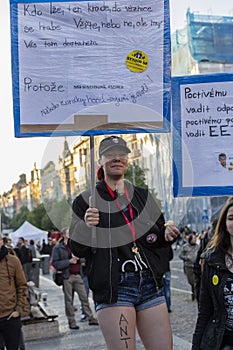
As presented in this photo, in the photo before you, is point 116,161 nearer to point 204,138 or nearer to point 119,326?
point 204,138

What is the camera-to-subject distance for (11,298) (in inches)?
253

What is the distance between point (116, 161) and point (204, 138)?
847mm

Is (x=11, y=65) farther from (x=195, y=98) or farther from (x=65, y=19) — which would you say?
(x=195, y=98)

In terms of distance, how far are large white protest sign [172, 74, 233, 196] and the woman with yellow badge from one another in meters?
0.46

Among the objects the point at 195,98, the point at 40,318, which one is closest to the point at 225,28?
the point at 40,318

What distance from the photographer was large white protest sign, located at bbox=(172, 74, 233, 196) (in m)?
4.64

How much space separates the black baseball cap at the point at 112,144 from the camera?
4109 millimetres

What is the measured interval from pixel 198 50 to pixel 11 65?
138 feet

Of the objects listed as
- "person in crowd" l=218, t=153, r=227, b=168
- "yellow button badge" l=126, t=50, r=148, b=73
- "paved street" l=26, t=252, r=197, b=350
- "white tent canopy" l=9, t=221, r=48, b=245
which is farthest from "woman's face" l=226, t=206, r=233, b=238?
"white tent canopy" l=9, t=221, r=48, b=245

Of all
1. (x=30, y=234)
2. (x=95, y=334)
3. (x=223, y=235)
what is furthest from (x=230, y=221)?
(x=30, y=234)

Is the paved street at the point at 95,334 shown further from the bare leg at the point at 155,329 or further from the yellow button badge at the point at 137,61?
the yellow button badge at the point at 137,61

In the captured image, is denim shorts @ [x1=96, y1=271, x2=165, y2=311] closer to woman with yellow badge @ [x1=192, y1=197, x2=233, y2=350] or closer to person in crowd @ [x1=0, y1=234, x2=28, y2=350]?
woman with yellow badge @ [x1=192, y1=197, x2=233, y2=350]

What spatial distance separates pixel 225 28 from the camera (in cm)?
4453

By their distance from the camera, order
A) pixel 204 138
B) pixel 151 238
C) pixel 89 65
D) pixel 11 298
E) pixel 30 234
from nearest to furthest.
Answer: pixel 151 238
pixel 89 65
pixel 204 138
pixel 11 298
pixel 30 234
